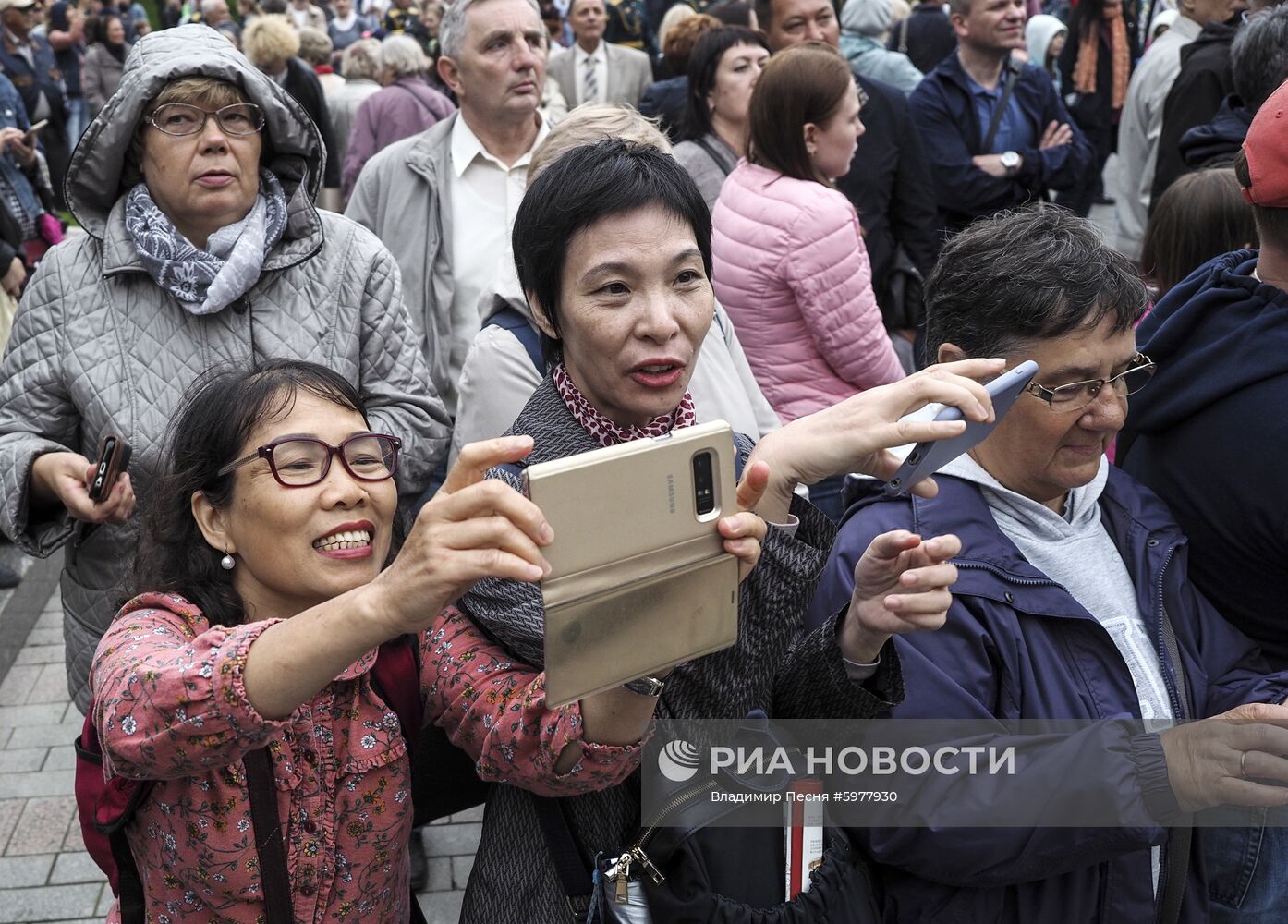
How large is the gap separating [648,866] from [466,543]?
647 mm

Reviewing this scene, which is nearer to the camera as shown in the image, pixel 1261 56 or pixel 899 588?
pixel 899 588

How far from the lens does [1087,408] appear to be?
85.0 inches

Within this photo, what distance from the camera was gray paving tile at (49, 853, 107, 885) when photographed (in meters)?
3.81

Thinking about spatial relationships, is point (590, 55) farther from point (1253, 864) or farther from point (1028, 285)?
point (1253, 864)

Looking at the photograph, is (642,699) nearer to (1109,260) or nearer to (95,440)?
(1109,260)

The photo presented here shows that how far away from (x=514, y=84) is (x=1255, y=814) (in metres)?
A: 3.15

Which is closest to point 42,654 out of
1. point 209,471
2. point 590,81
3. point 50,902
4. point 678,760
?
point 50,902

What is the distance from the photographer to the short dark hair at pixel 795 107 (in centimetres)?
Answer: 418

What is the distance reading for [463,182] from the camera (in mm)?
4297

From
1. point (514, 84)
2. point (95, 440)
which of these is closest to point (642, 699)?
point (95, 440)

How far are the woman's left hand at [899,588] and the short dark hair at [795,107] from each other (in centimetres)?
249

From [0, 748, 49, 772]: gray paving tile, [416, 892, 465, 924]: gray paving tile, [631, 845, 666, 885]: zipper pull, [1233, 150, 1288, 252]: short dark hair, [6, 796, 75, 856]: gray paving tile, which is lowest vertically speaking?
[416, 892, 465, 924]: gray paving tile

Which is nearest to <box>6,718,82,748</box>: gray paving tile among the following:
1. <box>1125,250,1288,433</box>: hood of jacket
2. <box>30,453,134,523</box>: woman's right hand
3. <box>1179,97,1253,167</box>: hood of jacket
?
<box>30,453,134,523</box>: woman's right hand

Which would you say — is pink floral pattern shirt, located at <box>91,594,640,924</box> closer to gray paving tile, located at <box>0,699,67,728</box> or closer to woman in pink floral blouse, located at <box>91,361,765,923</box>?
woman in pink floral blouse, located at <box>91,361,765,923</box>
